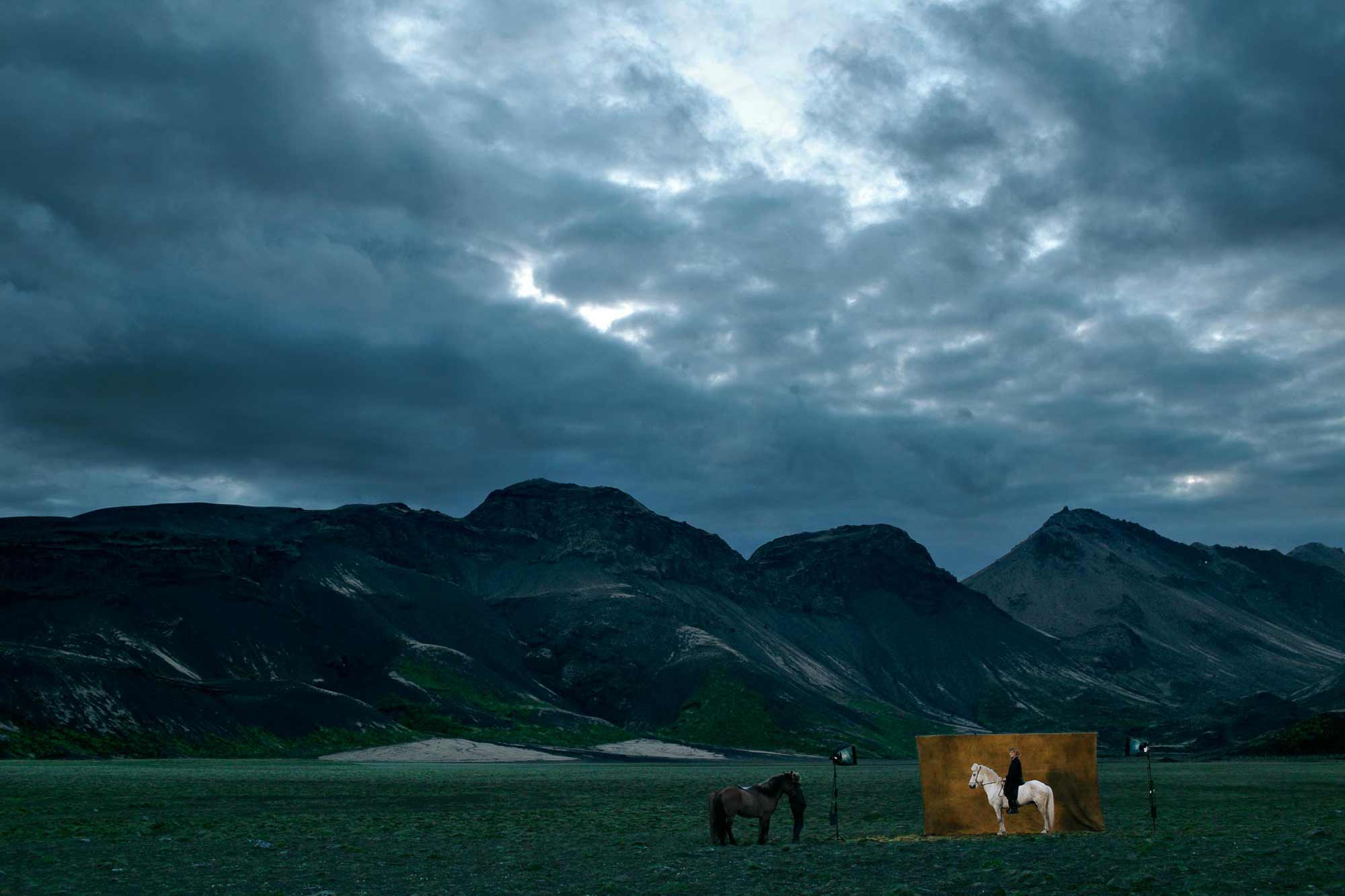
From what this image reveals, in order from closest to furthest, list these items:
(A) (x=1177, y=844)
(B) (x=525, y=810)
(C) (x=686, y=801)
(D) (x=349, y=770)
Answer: (A) (x=1177, y=844)
(B) (x=525, y=810)
(C) (x=686, y=801)
(D) (x=349, y=770)

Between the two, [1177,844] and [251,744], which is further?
[251,744]

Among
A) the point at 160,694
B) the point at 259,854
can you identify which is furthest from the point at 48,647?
the point at 259,854

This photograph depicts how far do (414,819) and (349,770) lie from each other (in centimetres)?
8861

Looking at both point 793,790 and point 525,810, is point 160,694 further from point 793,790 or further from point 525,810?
point 793,790

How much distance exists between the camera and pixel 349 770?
13300 centimetres

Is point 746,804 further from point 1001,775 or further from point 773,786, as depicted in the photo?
point 1001,775

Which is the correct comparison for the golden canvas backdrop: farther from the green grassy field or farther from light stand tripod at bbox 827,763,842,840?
light stand tripod at bbox 827,763,842,840

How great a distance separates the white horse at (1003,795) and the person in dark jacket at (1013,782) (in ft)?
0.33

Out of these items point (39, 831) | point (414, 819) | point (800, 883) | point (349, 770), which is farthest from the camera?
point (349, 770)

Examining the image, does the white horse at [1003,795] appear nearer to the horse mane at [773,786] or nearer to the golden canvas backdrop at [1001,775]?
the golden canvas backdrop at [1001,775]

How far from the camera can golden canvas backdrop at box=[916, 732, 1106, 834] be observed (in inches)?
1382

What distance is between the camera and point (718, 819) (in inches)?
1382

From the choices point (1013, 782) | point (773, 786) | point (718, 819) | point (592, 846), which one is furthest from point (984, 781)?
point (592, 846)

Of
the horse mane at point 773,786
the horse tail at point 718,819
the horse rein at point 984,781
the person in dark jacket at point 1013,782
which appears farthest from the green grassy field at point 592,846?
the horse mane at point 773,786
